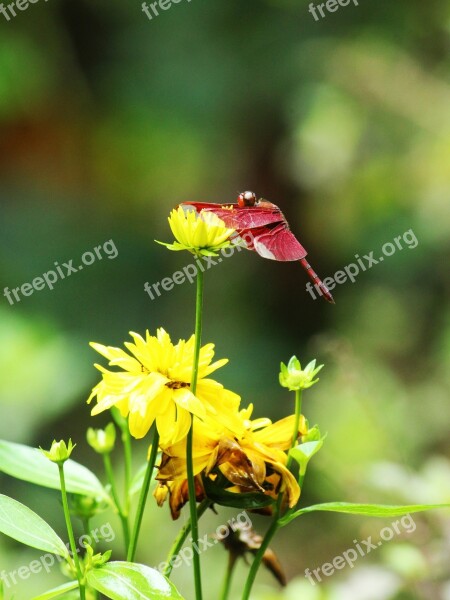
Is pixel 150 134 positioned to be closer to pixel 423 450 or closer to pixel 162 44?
pixel 162 44

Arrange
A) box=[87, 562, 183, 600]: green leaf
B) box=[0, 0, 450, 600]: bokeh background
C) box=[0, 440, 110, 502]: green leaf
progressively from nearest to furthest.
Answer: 1. box=[87, 562, 183, 600]: green leaf
2. box=[0, 440, 110, 502]: green leaf
3. box=[0, 0, 450, 600]: bokeh background

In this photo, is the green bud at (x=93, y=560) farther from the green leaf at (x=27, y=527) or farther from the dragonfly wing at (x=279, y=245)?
the dragonfly wing at (x=279, y=245)

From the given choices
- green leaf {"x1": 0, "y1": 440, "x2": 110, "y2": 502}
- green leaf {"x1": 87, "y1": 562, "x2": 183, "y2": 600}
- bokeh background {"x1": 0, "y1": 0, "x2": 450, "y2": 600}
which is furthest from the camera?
bokeh background {"x1": 0, "y1": 0, "x2": 450, "y2": 600}

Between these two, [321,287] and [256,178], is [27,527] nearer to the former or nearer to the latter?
[321,287]

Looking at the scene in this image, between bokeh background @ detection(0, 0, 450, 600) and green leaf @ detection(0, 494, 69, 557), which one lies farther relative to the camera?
bokeh background @ detection(0, 0, 450, 600)

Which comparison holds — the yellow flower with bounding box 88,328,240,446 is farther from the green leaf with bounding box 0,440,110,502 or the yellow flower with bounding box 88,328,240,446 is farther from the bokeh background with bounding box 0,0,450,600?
the bokeh background with bounding box 0,0,450,600

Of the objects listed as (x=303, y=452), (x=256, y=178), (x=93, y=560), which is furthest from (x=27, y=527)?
(x=256, y=178)

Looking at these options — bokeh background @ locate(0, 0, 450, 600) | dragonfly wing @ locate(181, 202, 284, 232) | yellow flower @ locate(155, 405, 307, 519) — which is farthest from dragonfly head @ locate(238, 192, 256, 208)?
bokeh background @ locate(0, 0, 450, 600)
